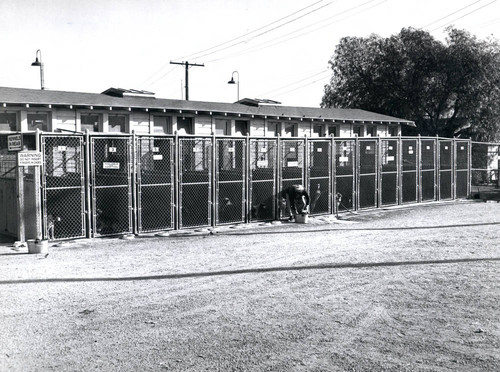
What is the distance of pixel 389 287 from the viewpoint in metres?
8.34

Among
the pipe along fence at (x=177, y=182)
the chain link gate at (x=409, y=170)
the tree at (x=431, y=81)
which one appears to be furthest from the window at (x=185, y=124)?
the tree at (x=431, y=81)

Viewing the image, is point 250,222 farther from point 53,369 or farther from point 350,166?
point 53,369

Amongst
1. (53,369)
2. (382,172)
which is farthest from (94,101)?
(53,369)

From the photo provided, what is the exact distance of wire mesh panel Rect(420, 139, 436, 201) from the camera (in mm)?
22297

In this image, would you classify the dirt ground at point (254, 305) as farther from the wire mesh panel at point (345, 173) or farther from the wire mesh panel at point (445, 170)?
the wire mesh panel at point (445, 170)

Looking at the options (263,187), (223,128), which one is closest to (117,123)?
(223,128)

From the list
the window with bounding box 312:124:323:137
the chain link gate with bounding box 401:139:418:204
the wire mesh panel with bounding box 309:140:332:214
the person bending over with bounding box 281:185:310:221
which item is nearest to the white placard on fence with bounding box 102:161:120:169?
the person bending over with bounding box 281:185:310:221

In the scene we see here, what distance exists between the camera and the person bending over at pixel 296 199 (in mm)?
16422

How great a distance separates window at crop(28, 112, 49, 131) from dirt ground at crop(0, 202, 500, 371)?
402 inches

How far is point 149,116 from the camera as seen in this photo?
24.2 metres

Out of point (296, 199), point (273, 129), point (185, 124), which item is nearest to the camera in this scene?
point (296, 199)

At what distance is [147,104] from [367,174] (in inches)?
398

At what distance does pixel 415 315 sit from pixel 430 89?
43.2 m

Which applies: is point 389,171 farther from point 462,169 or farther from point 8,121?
point 8,121
